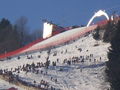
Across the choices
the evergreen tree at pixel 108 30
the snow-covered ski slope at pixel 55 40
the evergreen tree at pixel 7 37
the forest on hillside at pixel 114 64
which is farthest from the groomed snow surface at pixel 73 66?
the evergreen tree at pixel 7 37

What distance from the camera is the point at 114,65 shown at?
56.2 metres

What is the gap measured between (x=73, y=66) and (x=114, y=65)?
1079 cm

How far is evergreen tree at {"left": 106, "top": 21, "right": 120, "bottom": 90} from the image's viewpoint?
181 ft

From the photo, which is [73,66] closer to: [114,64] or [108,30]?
[108,30]

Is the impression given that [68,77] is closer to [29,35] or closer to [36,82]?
[36,82]

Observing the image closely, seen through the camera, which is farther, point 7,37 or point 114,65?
point 7,37

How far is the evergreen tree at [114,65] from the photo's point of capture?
181 ft

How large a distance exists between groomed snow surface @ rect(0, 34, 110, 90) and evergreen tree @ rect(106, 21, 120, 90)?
3095 mm

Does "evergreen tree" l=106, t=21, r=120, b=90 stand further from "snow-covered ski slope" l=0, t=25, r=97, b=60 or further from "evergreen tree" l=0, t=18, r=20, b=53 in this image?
"evergreen tree" l=0, t=18, r=20, b=53

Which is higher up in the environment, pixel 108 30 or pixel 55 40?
pixel 55 40

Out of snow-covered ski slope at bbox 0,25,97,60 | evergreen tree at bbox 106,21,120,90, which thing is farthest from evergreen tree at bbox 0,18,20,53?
evergreen tree at bbox 106,21,120,90

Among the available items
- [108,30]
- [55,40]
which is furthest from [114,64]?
[55,40]

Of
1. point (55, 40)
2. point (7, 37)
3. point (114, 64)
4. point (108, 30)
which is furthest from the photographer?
point (7, 37)

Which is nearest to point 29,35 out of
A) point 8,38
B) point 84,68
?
point 8,38
